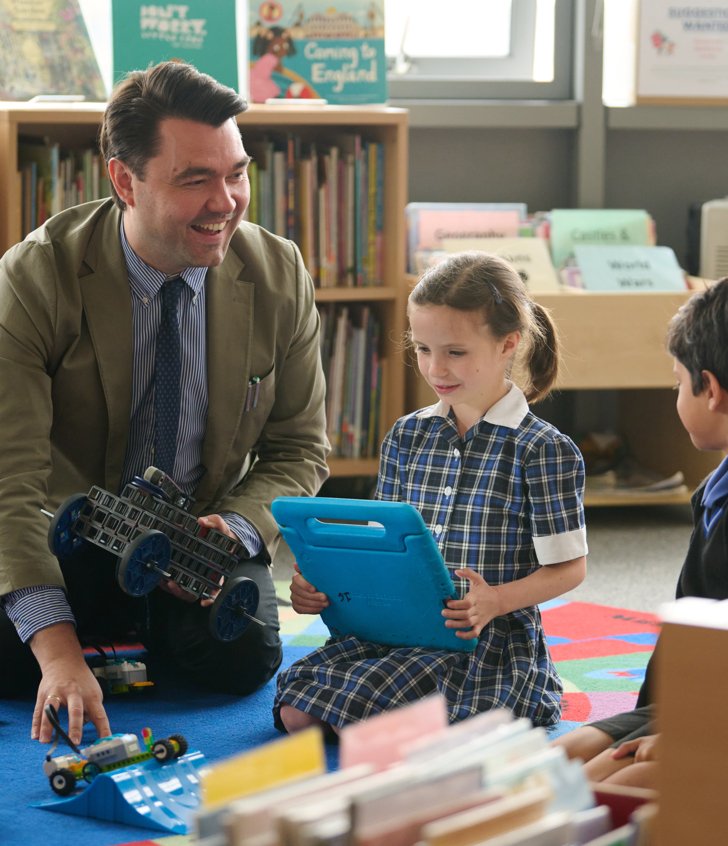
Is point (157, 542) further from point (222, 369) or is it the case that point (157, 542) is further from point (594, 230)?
point (594, 230)


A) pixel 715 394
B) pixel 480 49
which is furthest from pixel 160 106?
pixel 480 49

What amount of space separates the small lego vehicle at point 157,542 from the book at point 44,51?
1.33 metres

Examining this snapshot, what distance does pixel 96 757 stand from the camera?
145 centimetres

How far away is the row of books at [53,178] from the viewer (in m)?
2.55

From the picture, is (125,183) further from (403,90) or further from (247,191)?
(403,90)

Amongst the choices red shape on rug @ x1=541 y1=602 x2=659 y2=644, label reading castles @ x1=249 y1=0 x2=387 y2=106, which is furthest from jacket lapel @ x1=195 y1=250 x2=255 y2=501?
label reading castles @ x1=249 y1=0 x2=387 y2=106

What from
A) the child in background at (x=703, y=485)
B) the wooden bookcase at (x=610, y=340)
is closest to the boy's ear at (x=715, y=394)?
the child in background at (x=703, y=485)

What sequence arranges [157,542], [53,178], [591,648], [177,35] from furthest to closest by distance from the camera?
[177,35], [53,178], [591,648], [157,542]

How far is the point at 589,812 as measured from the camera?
0.77m

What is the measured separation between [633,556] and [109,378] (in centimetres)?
128

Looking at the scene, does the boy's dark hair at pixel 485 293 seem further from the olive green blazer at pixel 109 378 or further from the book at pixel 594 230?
the book at pixel 594 230

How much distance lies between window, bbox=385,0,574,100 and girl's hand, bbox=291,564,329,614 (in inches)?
72.8

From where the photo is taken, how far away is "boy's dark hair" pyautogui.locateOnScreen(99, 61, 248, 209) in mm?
1732

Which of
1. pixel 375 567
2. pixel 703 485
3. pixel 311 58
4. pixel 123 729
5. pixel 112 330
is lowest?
pixel 123 729
